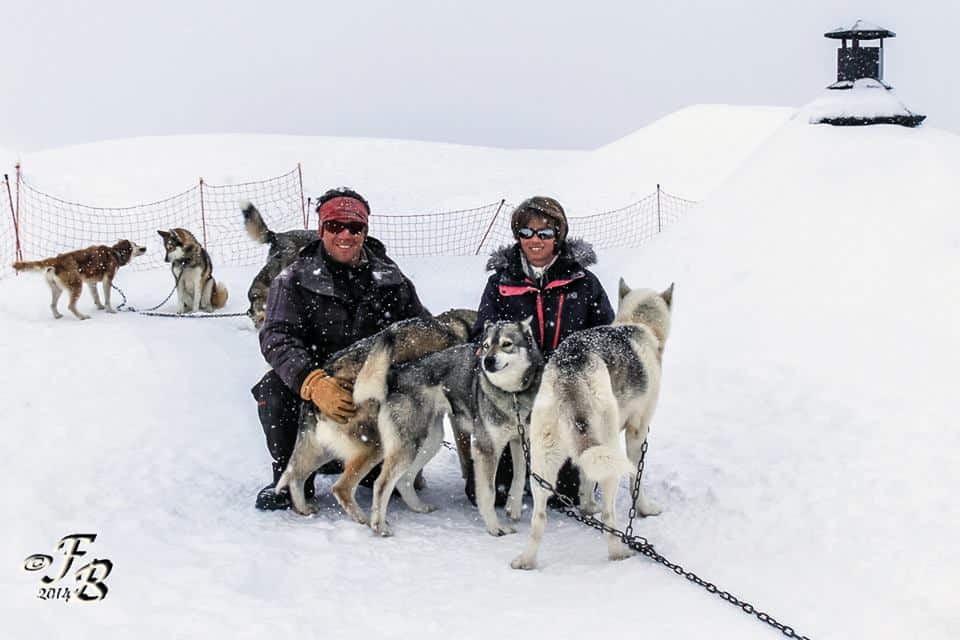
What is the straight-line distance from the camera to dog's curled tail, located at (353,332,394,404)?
3.86 m

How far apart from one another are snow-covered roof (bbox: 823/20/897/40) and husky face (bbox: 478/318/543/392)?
253 inches

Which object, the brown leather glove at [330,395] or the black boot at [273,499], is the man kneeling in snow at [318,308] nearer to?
the black boot at [273,499]

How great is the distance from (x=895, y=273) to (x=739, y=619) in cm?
442

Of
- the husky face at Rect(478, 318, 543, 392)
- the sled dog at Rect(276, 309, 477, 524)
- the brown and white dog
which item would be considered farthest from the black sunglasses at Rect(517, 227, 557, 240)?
the brown and white dog

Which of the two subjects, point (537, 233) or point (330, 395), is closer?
point (330, 395)

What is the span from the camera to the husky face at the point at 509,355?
357cm

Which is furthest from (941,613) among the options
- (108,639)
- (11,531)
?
(11,531)

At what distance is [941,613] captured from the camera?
3215mm

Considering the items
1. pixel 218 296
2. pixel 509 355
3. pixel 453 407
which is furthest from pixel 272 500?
pixel 218 296

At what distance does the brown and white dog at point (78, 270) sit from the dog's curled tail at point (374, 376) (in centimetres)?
573

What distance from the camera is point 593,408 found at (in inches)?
132

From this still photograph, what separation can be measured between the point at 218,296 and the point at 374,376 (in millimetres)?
6542

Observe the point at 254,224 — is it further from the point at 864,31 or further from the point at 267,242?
the point at 864,31

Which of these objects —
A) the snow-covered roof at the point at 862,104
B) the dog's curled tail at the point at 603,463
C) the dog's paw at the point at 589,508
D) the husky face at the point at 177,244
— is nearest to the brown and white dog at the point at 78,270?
the husky face at the point at 177,244
